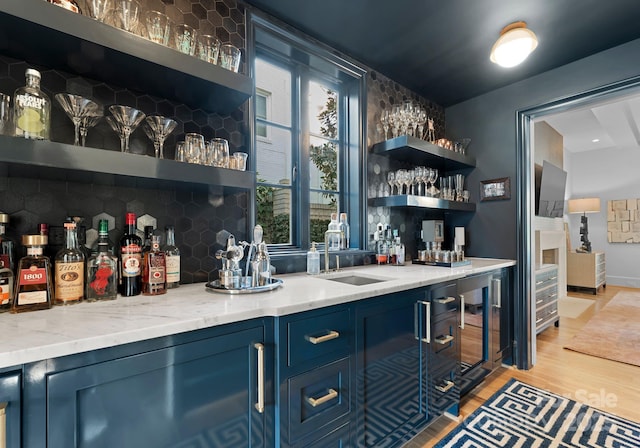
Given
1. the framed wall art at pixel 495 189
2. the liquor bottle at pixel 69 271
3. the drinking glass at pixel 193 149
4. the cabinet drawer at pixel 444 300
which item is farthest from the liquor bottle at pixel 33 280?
the framed wall art at pixel 495 189

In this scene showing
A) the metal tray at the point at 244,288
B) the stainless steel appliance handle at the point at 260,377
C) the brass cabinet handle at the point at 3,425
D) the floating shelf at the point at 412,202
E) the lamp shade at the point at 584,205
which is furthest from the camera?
the lamp shade at the point at 584,205

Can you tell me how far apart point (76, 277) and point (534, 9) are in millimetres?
2623

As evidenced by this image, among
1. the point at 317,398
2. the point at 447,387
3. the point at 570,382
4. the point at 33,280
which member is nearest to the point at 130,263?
the point at 33,280

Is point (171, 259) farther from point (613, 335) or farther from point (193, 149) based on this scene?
point (613, 335)

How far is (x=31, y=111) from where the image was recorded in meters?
0.95

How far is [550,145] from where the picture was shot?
4465mm

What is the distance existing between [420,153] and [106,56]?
6.78 ft

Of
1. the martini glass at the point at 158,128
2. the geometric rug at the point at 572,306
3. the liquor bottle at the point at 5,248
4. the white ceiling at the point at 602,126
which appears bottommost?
the geometric rug at the point at 572,306

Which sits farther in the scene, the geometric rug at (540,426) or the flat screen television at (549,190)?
the flat screen television at (549,190)

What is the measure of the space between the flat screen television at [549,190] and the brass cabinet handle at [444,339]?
3172mm

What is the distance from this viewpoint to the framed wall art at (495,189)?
2656 millimetres

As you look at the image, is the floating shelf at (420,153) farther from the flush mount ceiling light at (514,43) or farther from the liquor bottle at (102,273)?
the liquor bottle at (102,273)

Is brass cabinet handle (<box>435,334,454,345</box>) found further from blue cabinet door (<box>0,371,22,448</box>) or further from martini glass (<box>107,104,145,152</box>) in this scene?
martini glass (<box>107,104,145,152</box>)

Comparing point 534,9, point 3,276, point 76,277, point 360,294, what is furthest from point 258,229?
point 534,9
